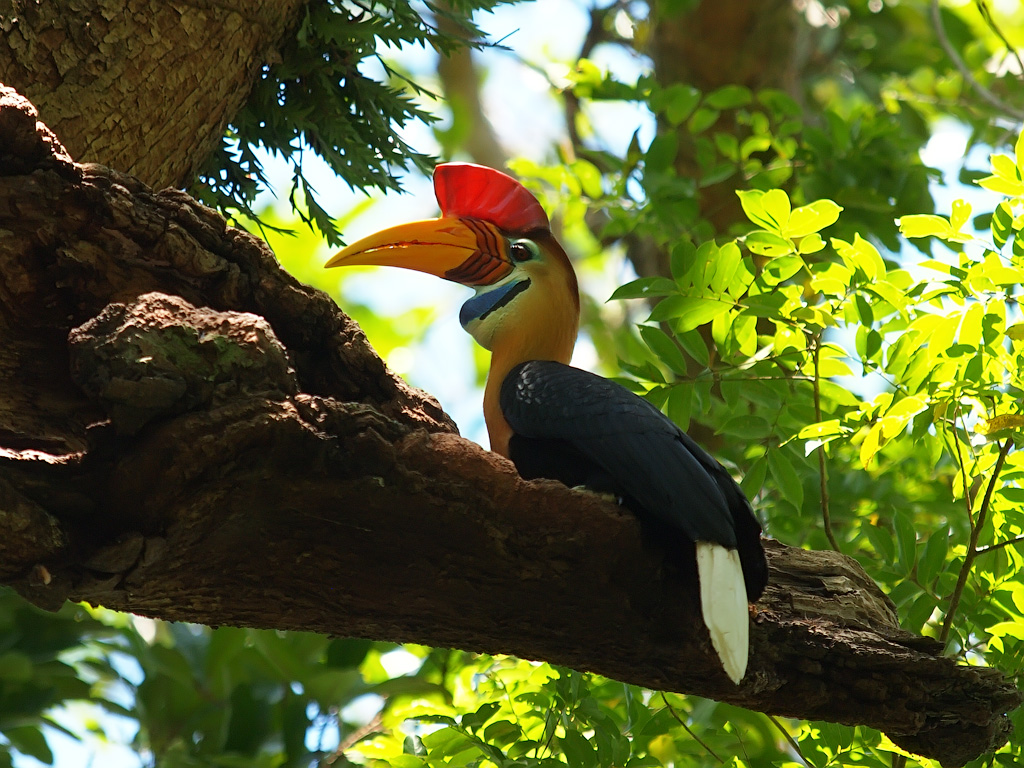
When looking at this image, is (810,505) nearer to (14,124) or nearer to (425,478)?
(425,478)

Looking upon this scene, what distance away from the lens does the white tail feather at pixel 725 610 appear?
195cm

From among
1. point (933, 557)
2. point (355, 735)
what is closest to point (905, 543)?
point (933, 557)

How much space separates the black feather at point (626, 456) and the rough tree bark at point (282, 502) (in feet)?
0.34

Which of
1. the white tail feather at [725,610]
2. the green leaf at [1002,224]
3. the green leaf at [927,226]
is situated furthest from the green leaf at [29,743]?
the green leaf at [1002,224]

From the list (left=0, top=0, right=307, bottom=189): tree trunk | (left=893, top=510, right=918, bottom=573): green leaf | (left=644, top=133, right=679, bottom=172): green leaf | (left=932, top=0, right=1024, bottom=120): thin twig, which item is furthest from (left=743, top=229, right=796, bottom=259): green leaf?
(left=932, top=0, right=1024, bottom=120): thin twig

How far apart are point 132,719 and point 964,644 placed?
340 cm

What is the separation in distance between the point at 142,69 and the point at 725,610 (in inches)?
73.2

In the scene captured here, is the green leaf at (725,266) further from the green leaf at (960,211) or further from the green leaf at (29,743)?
the green leaf at (29,743)

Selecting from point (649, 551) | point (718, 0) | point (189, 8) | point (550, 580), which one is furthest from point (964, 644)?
point (718, 0)

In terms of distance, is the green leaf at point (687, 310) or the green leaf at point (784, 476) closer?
the green leaf at point (687, 310)

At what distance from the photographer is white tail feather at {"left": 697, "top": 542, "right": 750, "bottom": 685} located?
6.41 feet

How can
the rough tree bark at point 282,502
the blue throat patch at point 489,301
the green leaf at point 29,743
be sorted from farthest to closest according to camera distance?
the green leaf at point 29,743
the blue throat patch at point 489,301
the rough tree bark at point 282,502

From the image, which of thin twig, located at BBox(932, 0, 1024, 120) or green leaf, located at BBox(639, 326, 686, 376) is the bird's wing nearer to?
green leaf, located at BBox(639, 326, 686, 376)

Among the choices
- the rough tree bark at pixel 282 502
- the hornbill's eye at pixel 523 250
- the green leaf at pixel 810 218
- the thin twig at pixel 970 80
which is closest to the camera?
the rough tree bark at pixel 282 502
